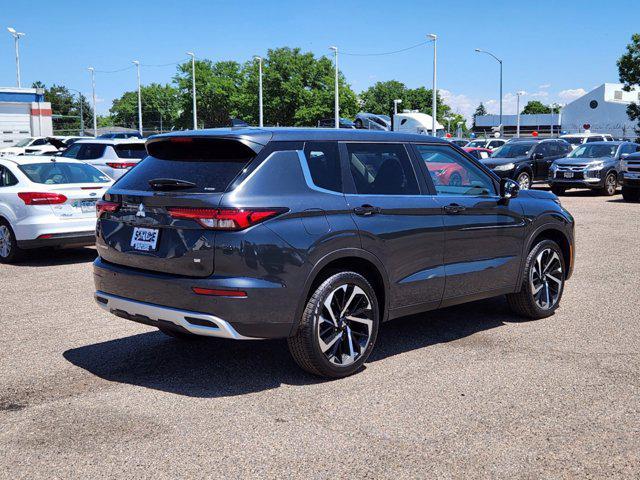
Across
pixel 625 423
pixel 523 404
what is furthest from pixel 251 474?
pixel 625 423

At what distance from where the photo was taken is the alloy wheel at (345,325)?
5.21 m

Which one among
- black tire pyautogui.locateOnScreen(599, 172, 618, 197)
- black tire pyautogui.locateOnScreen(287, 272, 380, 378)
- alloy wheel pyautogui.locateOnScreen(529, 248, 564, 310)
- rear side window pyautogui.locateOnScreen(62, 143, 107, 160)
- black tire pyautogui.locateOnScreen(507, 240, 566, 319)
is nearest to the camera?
black tire pyautogui.locateOnScreen(287, 272, 380, 378)

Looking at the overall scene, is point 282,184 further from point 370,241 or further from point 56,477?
point 56,477

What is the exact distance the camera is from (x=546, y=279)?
23.8ft

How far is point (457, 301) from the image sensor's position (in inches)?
248

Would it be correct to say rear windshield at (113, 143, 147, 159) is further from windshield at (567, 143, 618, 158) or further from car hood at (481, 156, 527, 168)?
windshield at (567, 143, 618, 158)

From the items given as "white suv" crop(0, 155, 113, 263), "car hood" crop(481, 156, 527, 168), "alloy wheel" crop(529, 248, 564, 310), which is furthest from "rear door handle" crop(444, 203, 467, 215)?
"car hood" crop(481, 156, 527, 168)

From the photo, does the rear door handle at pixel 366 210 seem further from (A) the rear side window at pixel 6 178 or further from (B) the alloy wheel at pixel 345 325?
(A) the rear side window at pixel 6 178

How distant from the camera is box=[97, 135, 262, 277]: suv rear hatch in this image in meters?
4.86

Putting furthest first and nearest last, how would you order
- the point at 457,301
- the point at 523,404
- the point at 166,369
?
the point at 457,301 < the point at 166,369 < the point at 523,404

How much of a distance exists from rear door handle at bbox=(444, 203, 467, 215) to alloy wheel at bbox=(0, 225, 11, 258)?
727 centimetres

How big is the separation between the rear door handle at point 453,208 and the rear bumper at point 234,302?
70.5 inches

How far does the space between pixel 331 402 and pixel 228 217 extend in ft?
4.50

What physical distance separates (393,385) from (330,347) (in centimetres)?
51
